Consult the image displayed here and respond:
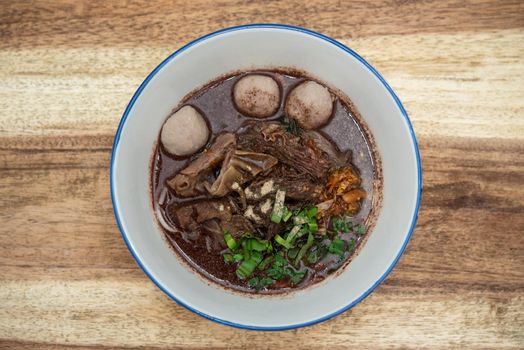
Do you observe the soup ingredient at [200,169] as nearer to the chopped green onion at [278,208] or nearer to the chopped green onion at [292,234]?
the chopped green onion at [278,208]

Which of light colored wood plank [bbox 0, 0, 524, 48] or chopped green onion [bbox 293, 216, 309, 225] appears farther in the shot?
light colored wood plank [bbox 0, 0, 524, 48]

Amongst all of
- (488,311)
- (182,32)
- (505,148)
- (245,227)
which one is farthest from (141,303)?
(505,148)

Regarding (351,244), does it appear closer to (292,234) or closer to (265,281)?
(292,234)

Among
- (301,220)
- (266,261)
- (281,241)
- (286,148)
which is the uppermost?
(286,148)

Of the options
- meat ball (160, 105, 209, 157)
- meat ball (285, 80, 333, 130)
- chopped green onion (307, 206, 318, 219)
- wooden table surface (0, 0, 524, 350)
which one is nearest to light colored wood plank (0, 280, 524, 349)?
wooden table surface (0, 0, 524, 350)

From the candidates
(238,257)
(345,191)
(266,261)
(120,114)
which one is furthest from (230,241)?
(120,114)

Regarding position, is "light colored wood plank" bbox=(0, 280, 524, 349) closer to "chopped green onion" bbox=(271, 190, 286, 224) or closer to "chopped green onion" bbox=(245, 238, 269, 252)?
"chopped green onion" bbox=(245, 238, 269, 252)

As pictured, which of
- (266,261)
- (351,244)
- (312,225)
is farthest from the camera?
(351,244)
